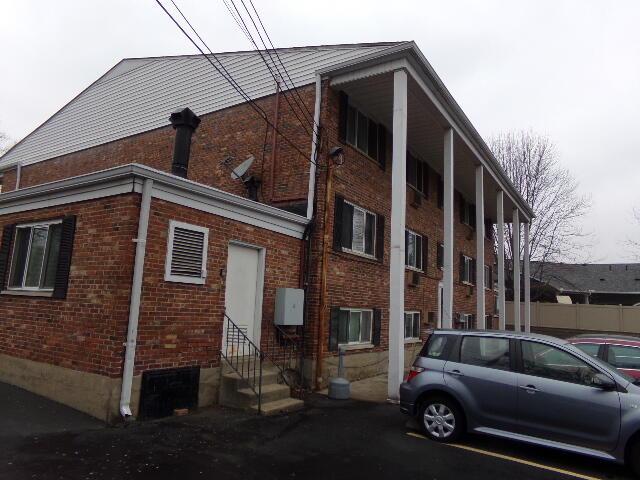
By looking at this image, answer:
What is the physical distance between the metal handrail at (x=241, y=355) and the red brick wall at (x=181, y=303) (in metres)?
0.35

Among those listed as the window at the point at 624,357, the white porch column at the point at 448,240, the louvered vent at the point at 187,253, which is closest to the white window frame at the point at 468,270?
the white porch column at the point at 448,240

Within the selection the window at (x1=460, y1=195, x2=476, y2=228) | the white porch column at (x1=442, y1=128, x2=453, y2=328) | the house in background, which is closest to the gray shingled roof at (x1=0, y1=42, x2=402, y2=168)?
the white porch column at (x1=442, y1=128, x2=453, y2=328)

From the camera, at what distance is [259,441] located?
19.4ft

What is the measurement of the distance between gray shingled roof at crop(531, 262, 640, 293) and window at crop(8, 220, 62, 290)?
103 feet

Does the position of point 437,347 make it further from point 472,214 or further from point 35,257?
point 472,214

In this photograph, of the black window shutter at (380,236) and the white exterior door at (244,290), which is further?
the black window shutter at (380,236)

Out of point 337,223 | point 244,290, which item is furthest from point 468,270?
point 244,290

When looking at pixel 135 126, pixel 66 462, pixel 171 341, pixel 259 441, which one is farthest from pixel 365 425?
pixel 135 126

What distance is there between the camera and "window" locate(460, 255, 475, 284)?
18.5 metres

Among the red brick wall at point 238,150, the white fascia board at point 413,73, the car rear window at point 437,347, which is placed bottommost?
the car rear window at point 437,347

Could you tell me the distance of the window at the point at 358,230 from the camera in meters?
11.0

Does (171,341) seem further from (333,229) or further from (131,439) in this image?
(333,229)

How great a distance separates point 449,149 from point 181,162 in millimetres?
6310

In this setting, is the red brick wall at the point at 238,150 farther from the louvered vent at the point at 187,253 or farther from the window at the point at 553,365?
the window at the point at 553,365
